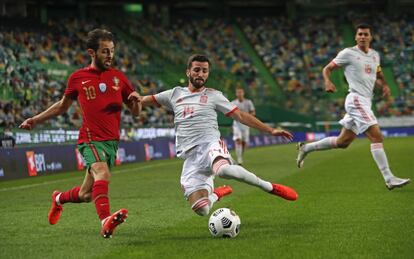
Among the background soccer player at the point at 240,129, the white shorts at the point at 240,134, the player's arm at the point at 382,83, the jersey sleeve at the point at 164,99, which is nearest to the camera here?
the jersey sleeve at the point at 164,99

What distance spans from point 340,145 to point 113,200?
3985 mm

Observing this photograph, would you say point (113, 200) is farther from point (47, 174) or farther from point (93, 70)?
point (47, 174)

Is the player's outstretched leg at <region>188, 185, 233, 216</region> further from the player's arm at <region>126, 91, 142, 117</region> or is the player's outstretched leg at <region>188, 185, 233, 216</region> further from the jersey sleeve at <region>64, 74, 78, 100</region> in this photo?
the jersey sleeve at <region>64, 74, 78, 100</region>

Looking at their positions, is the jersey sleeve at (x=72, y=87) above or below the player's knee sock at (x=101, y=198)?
above

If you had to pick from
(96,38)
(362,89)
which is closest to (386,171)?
(362,89)

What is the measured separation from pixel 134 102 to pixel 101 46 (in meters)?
0.80

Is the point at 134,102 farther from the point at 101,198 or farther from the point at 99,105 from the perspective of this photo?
the point at 101,198

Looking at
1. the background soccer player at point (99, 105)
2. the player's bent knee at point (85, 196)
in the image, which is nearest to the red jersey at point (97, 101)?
the background soccer player at point (99, 105)

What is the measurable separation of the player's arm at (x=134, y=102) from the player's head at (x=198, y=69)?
0.64 meters

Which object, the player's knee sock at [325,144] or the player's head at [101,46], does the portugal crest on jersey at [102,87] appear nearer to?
the player's head at [101,46]

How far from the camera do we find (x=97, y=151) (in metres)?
8.08

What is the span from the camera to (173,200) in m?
12.2

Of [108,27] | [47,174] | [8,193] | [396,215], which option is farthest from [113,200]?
[108,27]

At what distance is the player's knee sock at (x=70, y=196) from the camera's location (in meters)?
8.74
